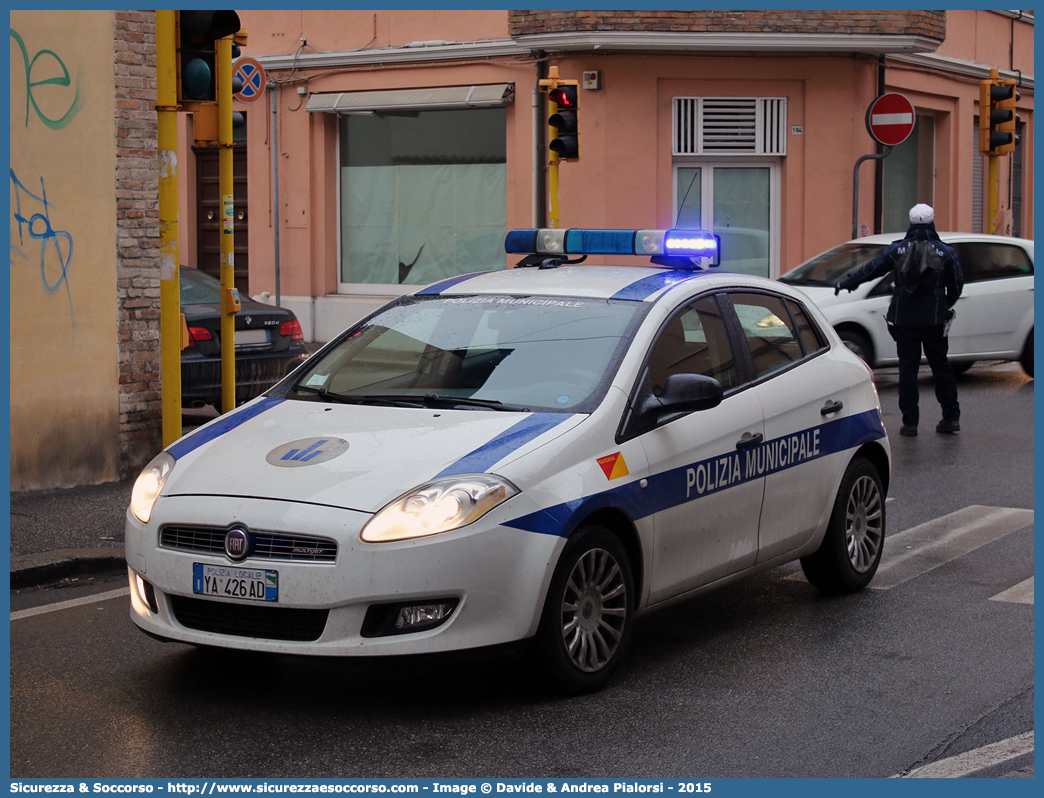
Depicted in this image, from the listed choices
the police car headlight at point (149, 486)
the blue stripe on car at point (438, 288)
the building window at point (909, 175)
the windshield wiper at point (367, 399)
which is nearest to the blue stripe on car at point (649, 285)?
the blue stripe on car at point (438, 288)

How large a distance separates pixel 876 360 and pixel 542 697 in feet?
35.0

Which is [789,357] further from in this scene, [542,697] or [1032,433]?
[1032,433]

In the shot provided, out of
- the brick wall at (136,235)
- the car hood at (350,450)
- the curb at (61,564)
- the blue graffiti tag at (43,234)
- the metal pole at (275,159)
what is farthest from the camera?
the metal pole at (275,159)

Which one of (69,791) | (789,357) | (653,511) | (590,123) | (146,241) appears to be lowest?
(69,791)

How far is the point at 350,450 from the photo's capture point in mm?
5062

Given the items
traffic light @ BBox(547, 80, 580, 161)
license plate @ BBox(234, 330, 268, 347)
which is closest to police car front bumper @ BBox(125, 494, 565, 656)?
license plate @ BBox(234, 330, 268, 347)

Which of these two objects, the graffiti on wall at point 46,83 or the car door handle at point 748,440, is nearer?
the car door handle at point 748,440

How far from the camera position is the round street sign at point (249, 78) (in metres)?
17.2

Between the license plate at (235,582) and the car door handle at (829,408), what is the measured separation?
2.88 meters

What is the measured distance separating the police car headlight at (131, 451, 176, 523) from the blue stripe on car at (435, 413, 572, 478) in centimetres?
115

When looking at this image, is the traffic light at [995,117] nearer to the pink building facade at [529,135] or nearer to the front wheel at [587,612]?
the pink building facade at [529,135]

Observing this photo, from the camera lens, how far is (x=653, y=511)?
5.34 metres

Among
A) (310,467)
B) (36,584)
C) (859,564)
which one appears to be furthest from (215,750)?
(859,564)

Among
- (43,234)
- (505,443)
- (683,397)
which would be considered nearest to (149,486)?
(505,443)
